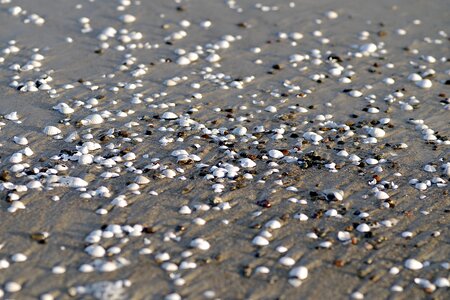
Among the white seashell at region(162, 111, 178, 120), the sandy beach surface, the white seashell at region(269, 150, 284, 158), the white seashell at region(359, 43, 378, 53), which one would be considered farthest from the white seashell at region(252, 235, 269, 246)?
the white seashell at region(359, 43, 378, 53)

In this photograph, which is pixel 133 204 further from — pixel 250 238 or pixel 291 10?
pixel 291 10

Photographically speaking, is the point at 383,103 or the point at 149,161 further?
the point at 383,103

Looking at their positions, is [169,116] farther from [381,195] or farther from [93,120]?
[381,195]

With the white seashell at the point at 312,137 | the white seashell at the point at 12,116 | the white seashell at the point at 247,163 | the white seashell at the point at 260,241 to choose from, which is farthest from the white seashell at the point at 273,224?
the white seashell at the point at 12,116

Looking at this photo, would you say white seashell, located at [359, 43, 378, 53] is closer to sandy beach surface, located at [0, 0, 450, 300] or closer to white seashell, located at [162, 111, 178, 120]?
sandy beach surface, located at [0, 0, 450, 300]

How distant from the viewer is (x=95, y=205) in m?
6.09

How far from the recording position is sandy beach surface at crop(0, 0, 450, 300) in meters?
5.43

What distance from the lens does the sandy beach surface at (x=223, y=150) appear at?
5434mm

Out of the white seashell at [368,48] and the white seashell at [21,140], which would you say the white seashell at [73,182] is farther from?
the white seashell at [368,48]

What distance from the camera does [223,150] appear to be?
7.11 m

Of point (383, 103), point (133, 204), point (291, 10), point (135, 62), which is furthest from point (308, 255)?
point (291, 10)

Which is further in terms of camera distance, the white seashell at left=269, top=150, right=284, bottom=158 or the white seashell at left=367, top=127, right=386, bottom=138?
the white seashell at left=367, top=127, right=386, bottom=138

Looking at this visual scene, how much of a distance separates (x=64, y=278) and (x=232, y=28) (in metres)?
5.71

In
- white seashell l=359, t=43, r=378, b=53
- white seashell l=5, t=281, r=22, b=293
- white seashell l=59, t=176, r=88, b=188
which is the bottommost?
white seashell l=359, t=43, r=378, b=53
